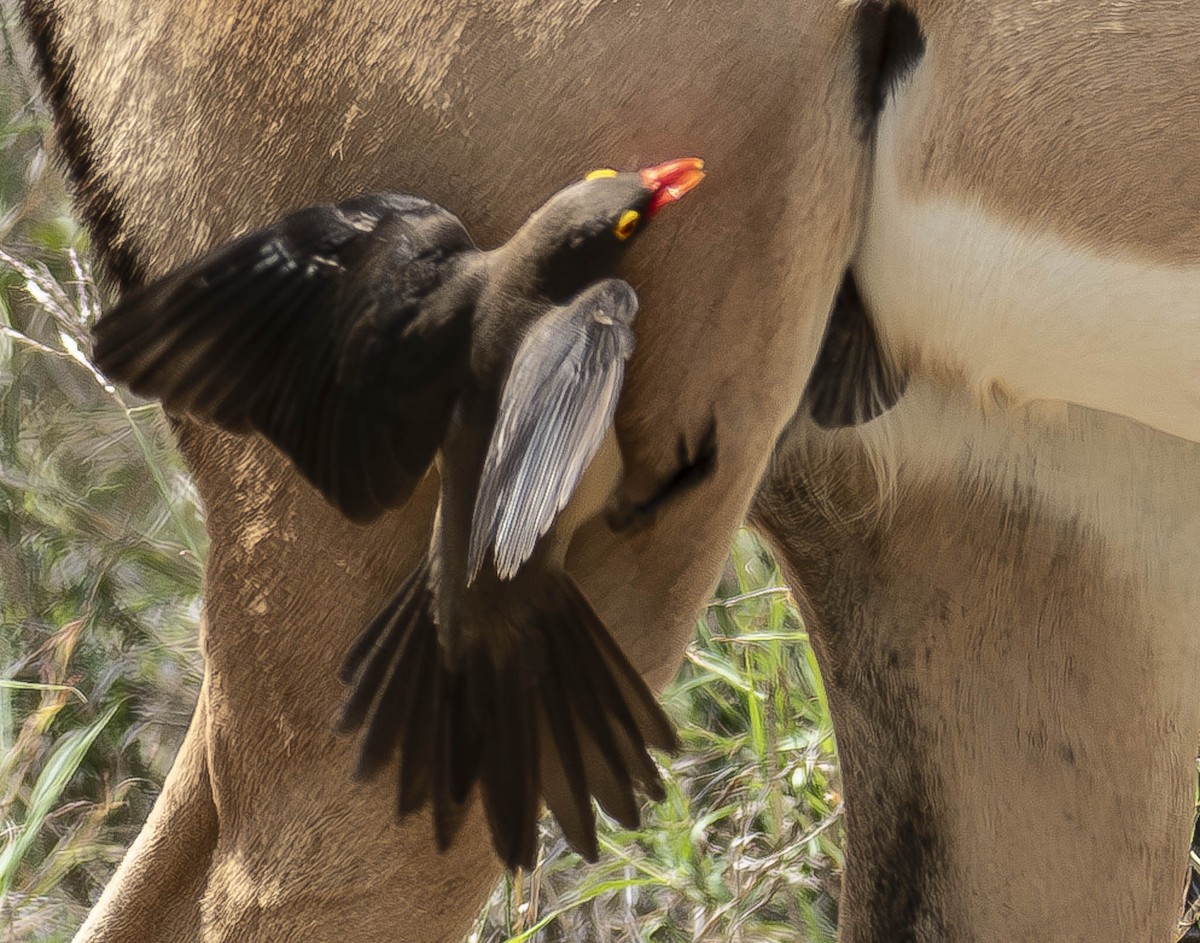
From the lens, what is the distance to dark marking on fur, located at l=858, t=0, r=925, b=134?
1014 millimetres

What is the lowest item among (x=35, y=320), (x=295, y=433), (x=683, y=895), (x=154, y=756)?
(x=154, y=756)

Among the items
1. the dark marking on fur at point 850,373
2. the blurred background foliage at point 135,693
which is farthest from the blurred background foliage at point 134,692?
the dark marking on fur at point 850,373

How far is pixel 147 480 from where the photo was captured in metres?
2.27

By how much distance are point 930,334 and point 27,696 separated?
1.40 meters

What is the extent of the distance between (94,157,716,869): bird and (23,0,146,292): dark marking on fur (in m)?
0.08

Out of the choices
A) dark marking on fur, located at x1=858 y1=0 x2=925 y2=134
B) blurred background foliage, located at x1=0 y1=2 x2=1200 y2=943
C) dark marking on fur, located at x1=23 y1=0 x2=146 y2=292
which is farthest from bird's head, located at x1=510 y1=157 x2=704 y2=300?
blurred background foliage, located at x1=0 y1=2 x2=1200 y2=943

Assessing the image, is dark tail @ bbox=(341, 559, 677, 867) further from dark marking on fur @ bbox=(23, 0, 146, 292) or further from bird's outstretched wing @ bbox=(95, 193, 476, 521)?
dark marking on fur @ bbox=(23, 0, 146, 292)

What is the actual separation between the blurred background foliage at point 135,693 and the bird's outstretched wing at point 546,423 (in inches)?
36.4

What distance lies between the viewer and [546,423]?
883 mm

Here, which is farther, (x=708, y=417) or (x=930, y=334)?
(x=930, y=334)

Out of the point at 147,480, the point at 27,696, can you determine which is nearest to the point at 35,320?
the point at 147,480

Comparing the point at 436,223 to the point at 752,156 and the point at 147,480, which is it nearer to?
the point at 752,156

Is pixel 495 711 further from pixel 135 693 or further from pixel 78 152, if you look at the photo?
pixel 135 693

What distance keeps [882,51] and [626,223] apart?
0.76ft
